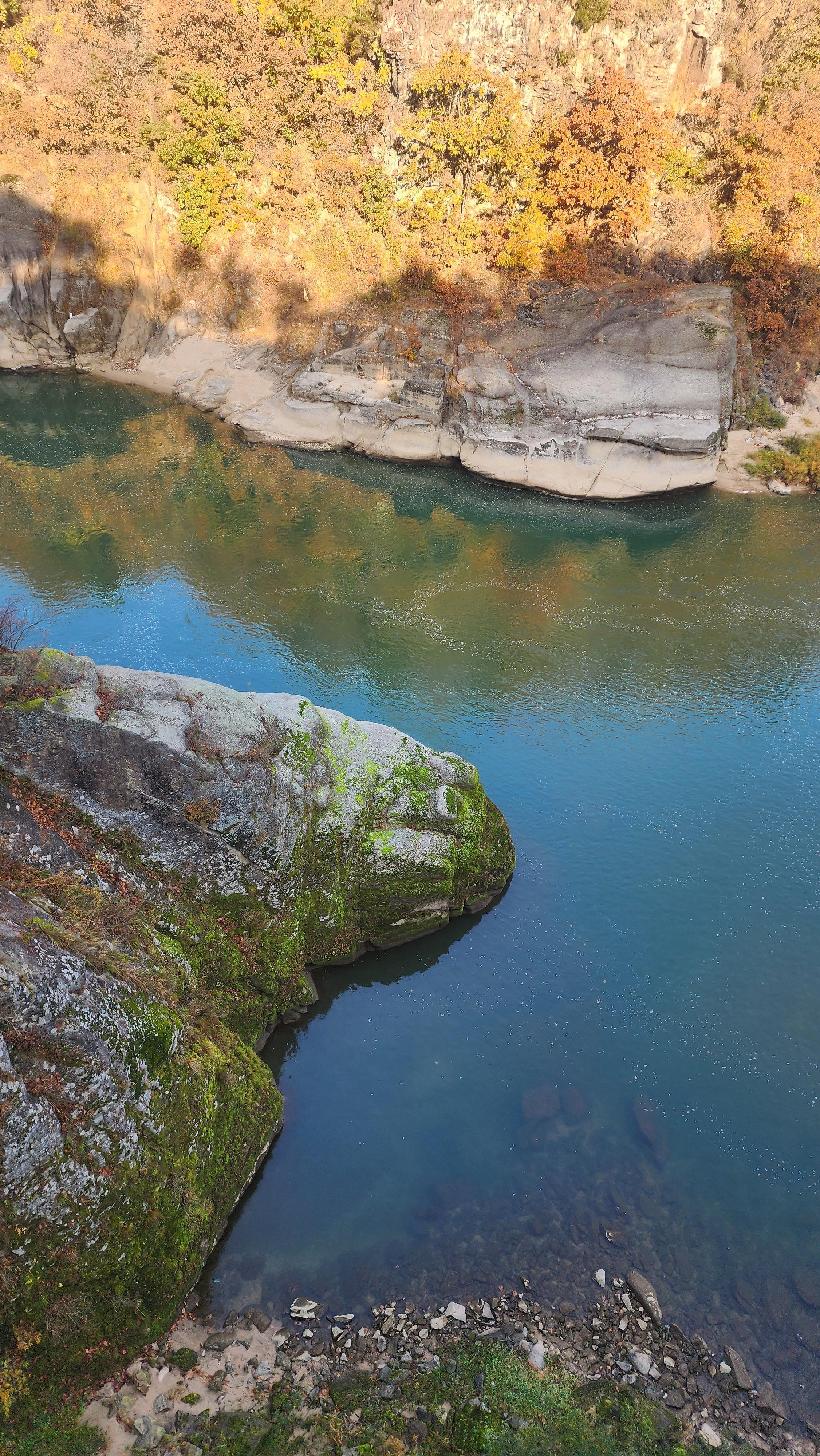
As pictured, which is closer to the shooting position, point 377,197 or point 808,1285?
point 808,1285

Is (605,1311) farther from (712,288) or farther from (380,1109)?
(712,288)

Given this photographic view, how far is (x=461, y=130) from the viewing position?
148 feet

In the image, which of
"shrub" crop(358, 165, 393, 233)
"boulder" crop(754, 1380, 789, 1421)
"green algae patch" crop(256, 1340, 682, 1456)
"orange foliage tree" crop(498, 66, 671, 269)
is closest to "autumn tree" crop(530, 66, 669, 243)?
"orange foliage tree" crop(498, 66, 671, 269)

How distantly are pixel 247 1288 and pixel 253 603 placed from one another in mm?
24981

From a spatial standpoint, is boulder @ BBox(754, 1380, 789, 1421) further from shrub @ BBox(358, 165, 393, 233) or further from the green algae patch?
shrub @ BBox(358, 165, 393, 233)

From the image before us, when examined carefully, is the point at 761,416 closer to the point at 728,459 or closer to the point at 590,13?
the point at 728,459

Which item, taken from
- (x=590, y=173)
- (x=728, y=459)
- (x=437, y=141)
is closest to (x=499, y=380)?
(x=590, y=173)

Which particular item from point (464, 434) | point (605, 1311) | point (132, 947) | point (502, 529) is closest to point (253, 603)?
point (502, 529)

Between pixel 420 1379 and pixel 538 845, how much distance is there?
42.4 ft

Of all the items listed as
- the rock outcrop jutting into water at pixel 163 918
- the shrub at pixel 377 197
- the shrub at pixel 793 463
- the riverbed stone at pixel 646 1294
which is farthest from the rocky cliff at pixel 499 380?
the riverbed stone at pixel 646 1294

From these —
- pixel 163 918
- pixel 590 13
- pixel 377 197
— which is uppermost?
pixel 590 13

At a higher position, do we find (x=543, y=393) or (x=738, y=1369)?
(x=543, y=393)

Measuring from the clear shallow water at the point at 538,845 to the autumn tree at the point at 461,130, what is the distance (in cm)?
1770

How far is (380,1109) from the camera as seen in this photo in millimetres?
16203
